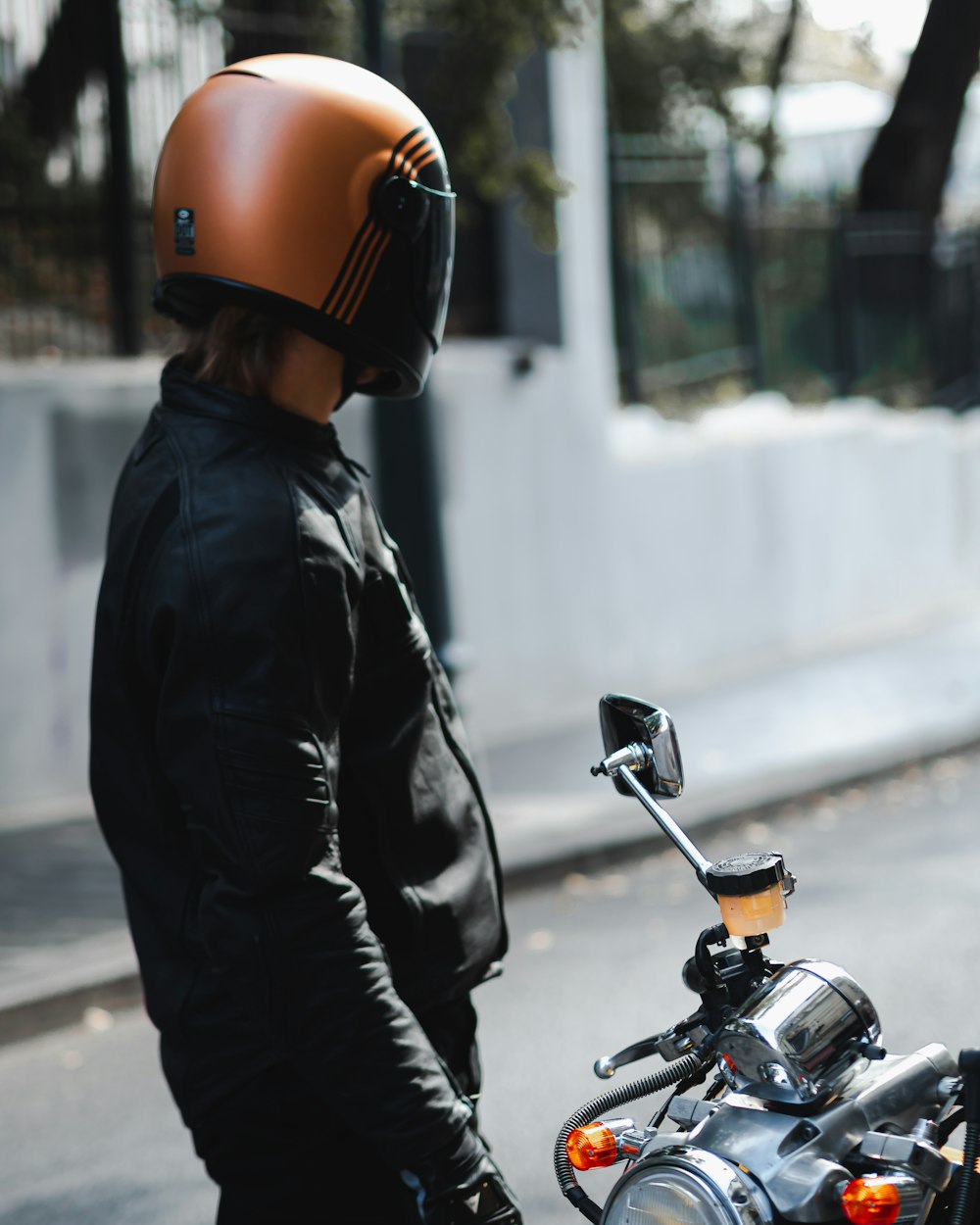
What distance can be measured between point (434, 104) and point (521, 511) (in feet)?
7.87

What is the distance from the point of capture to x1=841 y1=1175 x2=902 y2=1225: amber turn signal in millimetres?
1455

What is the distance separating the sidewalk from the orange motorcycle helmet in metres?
3.90

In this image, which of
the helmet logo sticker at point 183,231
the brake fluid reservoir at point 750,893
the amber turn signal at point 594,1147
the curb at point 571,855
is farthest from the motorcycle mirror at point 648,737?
the curb at point 571,855

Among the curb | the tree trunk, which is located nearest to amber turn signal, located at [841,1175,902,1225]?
the curb

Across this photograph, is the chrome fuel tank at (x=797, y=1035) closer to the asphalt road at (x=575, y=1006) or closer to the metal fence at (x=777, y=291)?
the asphalt road at (x=575, y=1006)

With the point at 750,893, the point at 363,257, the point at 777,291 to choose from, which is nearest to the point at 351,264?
the point at 363,257

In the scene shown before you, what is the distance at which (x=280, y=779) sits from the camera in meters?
1.68

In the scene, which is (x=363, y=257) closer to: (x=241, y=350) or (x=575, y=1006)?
(x=241, y=350)

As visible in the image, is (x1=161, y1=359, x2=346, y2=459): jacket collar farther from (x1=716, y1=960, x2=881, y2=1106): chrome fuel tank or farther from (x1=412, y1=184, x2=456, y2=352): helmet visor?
(x1=716, y1=960, x2=881, y2=1106): chrome fuel tank

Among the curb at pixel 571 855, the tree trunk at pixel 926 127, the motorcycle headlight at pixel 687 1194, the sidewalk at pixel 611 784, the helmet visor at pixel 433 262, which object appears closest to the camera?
the motorcycle headlight at pixel 687 1194

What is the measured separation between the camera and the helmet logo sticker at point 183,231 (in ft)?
6.40

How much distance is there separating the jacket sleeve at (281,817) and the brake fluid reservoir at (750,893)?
346 mm

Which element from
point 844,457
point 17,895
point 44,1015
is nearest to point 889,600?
point 844,457

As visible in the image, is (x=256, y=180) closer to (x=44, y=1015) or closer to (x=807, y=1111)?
(x=807, y=1111)
